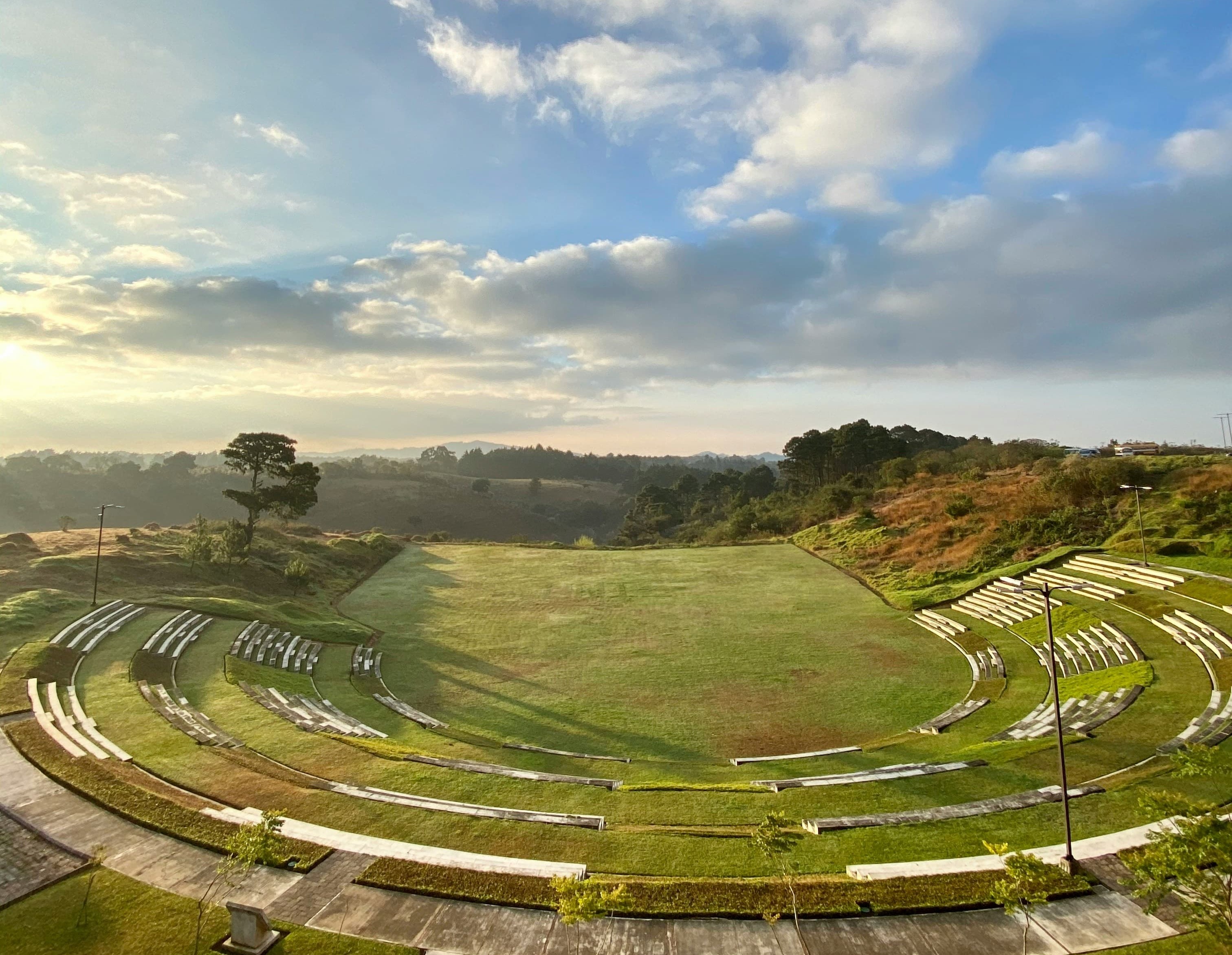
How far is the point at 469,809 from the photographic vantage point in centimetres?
1592

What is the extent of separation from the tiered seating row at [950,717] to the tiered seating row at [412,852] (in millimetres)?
15180

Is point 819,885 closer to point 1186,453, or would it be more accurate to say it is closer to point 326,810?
point 326,810

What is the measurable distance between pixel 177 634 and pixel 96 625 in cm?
389

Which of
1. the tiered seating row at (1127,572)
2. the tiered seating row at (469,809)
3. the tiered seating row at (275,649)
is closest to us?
the tiered seating row at (469,809)

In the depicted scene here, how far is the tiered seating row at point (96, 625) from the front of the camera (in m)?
28.2

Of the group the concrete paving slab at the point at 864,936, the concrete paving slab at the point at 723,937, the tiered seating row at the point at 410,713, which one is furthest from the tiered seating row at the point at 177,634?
the concrete paving slab at the point at 864,936

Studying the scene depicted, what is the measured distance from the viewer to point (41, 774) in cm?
1709

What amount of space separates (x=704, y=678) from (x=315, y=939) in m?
21.6

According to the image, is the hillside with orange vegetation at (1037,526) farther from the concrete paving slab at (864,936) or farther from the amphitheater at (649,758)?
the concrete paving slab at (864,936)

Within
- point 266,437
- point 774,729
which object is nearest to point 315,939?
point 774,729

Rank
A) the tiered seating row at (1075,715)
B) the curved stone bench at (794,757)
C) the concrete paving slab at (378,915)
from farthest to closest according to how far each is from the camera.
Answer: the curved stone bench at (794,757), the tiered seating row at (1075,715), the concrete paving slab at (378,915)

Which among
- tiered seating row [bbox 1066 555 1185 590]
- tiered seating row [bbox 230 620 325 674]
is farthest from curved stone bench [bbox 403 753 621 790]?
tiered seating row [bbox 1066 555 1185 590]

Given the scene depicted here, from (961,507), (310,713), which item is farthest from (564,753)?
(961,507)

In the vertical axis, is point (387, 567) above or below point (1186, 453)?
below
